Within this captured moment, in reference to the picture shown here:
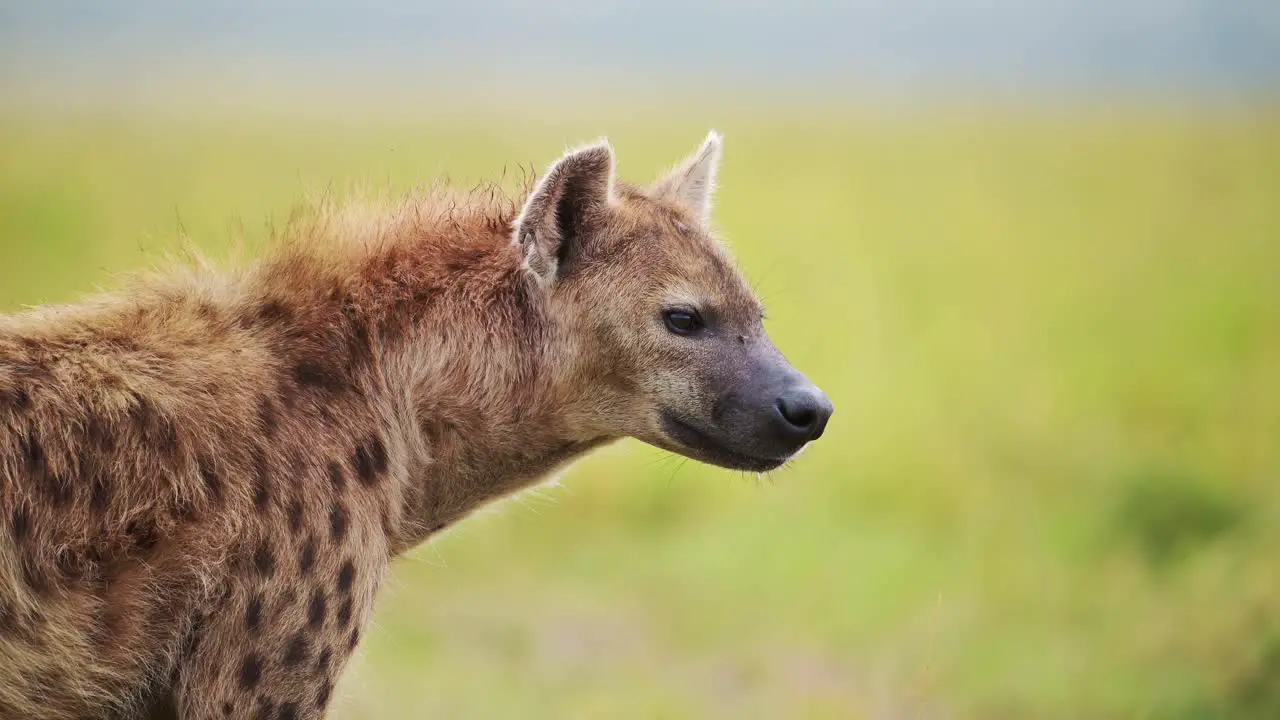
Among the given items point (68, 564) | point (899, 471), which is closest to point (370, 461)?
point (68, 564)

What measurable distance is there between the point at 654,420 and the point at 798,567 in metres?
3.41

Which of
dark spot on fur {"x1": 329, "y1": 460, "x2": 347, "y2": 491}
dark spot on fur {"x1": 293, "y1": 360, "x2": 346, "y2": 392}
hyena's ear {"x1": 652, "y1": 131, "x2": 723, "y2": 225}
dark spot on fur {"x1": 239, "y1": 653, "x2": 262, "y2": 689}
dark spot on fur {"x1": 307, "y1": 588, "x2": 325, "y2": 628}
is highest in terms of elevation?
hyena's ear {"x1": 652, "y1": 131, "x2": 723, "y2": 225}

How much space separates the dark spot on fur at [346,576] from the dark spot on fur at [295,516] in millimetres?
120

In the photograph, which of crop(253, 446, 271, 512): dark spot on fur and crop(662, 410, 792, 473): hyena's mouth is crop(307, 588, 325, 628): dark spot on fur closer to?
crop(253, 446, 271, 512): dark spot on fur

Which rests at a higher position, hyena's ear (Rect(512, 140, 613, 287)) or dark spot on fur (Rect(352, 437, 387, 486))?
hyena's ear (Rect(512, 140, 613, 287))

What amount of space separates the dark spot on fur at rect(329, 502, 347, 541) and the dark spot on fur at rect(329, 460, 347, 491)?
0.16ft

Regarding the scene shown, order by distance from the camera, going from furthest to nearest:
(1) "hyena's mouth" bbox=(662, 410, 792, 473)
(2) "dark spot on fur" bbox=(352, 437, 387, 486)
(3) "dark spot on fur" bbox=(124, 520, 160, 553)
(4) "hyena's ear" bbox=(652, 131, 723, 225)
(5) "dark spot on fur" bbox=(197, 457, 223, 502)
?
(4) "hyena's ear" bbox=(652, 131, 723, 225), (1) "hyena's mouth" bbox=(662, 410, 792, 473), (2) "dark spot on fur" bbox=(352, 437, 387, 486), (5) "dark spot on fur" bbox=(197, 457, 223, 502), (3) "dark spot on fur" bbox=(124, 520, 160, 553)

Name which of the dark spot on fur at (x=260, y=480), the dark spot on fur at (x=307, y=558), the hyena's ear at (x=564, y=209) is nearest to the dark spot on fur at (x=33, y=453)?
the dark spot on fur at (x=260, y=480)

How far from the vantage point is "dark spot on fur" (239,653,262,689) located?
266 centimetres

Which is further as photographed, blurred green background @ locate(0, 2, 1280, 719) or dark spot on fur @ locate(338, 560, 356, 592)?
blurred green background @ locate(0, 2, 1280, 719)

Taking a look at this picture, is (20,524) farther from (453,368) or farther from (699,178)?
(699,178)

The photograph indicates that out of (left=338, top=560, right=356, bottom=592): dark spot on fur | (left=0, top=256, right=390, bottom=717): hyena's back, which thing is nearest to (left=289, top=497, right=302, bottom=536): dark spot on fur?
(left=0, top=256, right=390, bottom=717): hyena's back

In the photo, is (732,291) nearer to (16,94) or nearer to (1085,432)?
(1085,432)

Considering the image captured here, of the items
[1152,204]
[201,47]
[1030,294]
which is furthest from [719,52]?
[1030,294]
